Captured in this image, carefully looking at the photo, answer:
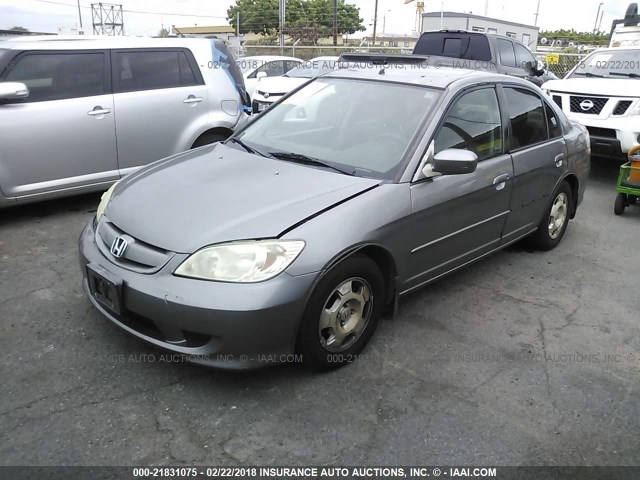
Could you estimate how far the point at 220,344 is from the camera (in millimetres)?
2650

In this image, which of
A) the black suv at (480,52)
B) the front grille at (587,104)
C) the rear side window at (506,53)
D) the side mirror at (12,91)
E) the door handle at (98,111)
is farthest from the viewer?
the rear side window at (506,53)

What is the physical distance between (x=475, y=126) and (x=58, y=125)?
3.73 m

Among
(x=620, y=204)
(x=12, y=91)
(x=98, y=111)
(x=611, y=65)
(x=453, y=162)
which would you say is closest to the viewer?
(x=453, y=162)

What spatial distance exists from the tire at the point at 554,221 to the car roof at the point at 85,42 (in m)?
4.24

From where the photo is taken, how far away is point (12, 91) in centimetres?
476

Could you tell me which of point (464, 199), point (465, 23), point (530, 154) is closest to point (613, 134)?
point (530, 154)

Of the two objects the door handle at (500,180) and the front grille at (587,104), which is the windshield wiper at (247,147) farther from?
the front grille at (587,104)

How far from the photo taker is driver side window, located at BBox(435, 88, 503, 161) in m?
3.61

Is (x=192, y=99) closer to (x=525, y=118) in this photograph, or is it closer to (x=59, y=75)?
(x=59, y=75)

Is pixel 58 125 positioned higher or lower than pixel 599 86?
lower

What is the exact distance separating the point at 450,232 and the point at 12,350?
2729 millimetres

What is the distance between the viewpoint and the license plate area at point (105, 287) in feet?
9.13

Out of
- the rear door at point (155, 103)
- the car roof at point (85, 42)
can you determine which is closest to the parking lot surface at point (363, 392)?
the rear door at point (155, 103)

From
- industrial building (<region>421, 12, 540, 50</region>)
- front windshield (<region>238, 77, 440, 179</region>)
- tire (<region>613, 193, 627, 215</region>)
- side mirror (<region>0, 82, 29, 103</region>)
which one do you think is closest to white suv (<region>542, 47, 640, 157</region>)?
tire (<region>613, 193, 627, 215</region>)
